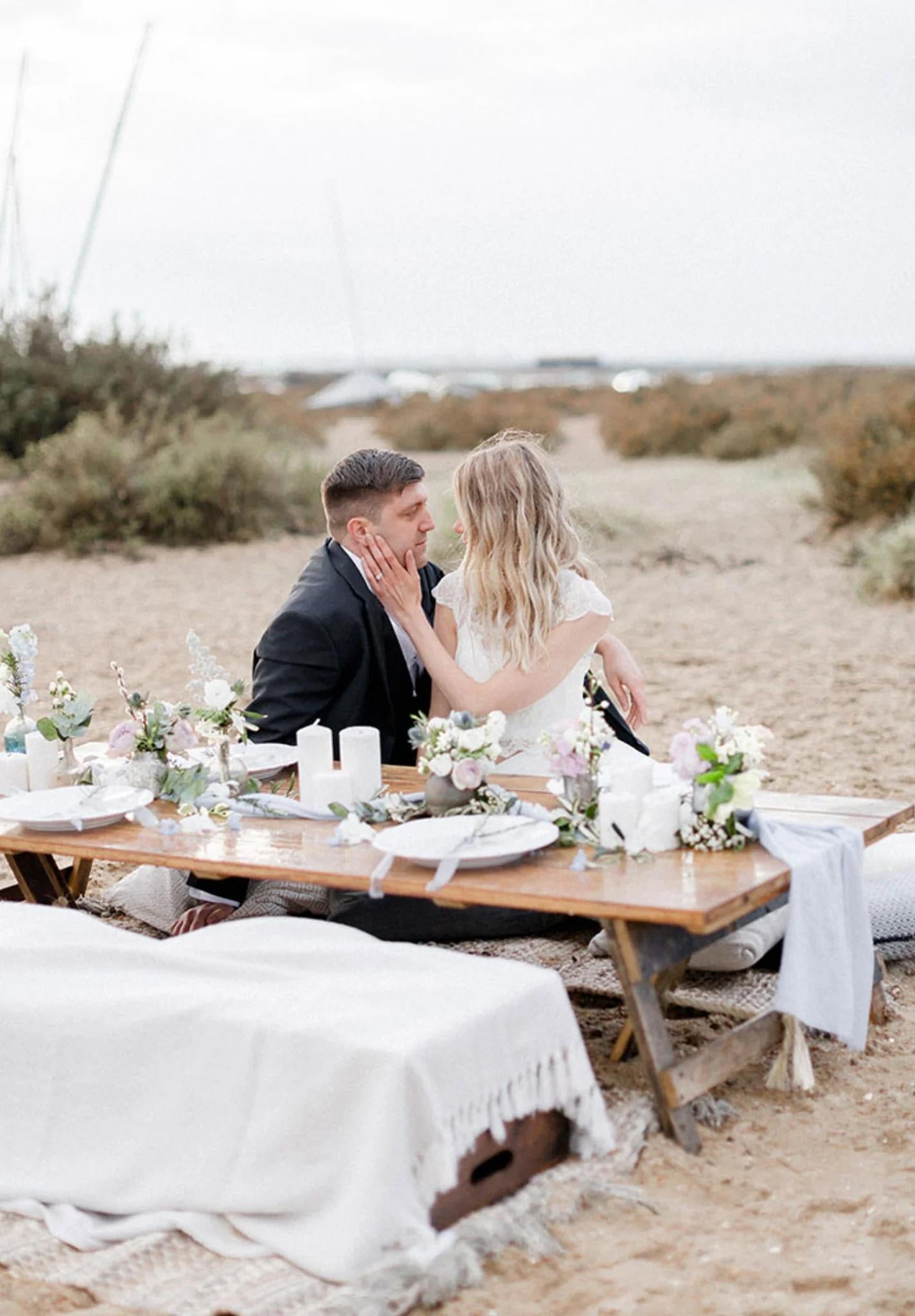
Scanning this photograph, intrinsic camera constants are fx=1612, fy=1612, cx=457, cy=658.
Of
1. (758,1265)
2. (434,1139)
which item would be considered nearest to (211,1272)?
(434,1139)

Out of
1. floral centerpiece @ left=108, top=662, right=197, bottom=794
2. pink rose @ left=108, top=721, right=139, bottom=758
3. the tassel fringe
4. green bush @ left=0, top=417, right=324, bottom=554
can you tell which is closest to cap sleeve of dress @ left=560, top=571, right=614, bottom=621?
floral centerpiece @ left=108, top=662, right=197, bottom=794

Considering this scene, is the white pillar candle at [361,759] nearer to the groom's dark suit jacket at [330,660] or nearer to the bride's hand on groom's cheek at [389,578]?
the bride's hand on groom's cheek at [389,578]

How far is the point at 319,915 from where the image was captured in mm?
4688

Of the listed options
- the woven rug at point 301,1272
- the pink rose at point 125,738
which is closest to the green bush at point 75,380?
the pink rose at point 125,738

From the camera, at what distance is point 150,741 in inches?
175

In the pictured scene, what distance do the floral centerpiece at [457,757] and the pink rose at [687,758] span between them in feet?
1.37

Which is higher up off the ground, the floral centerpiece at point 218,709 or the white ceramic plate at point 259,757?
the floral centerpiece at point 218,709

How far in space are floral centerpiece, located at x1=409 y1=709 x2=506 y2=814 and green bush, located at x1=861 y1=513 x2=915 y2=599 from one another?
9.31 m

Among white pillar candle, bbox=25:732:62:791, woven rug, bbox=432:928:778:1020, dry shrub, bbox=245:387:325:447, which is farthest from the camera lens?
dry shrub, bbox=245:387:325:447

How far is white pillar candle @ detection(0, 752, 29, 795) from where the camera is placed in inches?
181

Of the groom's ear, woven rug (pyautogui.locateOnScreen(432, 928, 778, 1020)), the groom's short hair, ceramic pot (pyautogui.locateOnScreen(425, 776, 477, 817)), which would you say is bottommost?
woven rug (pyautogui.locateOnScreen(432, 928, 778, 1020))

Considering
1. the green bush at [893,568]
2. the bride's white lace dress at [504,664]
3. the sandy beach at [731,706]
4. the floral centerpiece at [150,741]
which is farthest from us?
the green bush at [893,568]

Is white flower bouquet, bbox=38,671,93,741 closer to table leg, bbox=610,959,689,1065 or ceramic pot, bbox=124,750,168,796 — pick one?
ceramic pot, bbox=124,750,168,796

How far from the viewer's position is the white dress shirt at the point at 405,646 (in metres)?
5.20
